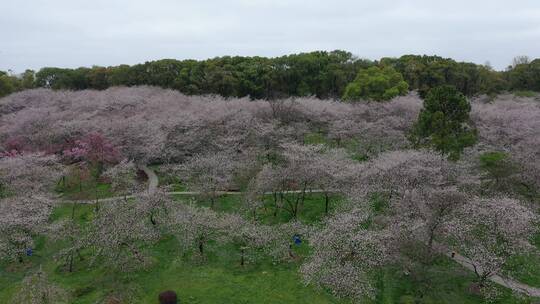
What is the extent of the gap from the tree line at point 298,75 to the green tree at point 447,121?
26692mm

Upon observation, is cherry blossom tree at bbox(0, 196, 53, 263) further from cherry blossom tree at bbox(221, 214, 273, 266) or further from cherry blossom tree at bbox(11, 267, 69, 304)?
cherry blossom tree at bbox(221, 214, 273, 266)

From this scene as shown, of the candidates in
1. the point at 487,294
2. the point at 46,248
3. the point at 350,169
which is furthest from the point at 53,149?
the point at 487,294

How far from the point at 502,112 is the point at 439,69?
1914 centimetres

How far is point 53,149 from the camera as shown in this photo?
39250 millimetres

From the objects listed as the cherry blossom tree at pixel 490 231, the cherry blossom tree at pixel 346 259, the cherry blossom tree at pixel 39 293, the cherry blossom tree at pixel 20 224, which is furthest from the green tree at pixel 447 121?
the cherry blossom tree at pixel 20 224

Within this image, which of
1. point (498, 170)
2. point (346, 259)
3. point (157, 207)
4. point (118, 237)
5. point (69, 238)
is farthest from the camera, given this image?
point (498, 170)

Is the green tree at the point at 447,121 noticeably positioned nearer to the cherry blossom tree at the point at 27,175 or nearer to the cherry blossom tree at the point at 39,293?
the cherry blossom tree at the point at 39,293

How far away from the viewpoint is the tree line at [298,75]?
59.6 metres

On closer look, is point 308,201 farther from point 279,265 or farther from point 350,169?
point 279,265

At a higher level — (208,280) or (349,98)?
(349,98)

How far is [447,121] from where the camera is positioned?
1179 inches

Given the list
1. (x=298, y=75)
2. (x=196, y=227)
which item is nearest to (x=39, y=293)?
(x=196, y=227)

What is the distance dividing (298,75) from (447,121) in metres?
34.3

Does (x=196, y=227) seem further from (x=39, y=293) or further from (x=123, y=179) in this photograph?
(x=123, y=179)
